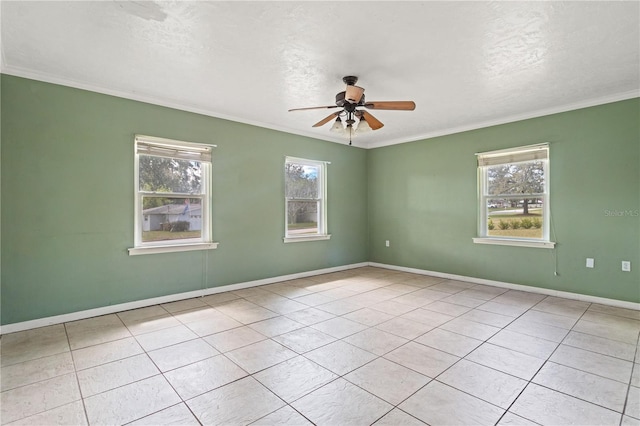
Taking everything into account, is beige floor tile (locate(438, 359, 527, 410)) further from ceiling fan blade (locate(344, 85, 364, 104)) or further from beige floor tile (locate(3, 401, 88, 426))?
ceiling fan blade (locate(344, 85, 364, 104))

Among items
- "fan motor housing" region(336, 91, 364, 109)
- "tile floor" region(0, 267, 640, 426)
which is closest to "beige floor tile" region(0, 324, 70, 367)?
"tile floor" region(0, 267, 640, 426)

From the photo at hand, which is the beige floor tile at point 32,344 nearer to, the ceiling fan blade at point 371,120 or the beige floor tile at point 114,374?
the beige floor tile at point 114,374

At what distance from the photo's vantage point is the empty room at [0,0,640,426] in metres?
2.10

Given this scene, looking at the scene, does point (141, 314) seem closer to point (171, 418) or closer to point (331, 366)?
point (171, 418)

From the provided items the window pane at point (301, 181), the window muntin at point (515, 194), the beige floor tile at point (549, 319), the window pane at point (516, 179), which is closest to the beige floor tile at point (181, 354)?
the window pane at point (301, 181)

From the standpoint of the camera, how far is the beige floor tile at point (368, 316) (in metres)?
3.32

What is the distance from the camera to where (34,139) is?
3123mm

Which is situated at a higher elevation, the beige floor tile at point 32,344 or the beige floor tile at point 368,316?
the beige floor tile at point 368,316

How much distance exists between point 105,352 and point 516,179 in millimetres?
5429

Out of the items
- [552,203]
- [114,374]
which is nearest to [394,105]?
[552,203]

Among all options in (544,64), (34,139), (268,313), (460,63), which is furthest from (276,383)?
(544,64)

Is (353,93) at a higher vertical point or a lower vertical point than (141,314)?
higher

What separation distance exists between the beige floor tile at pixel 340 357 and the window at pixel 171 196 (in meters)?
2.38

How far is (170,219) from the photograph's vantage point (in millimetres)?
4059
